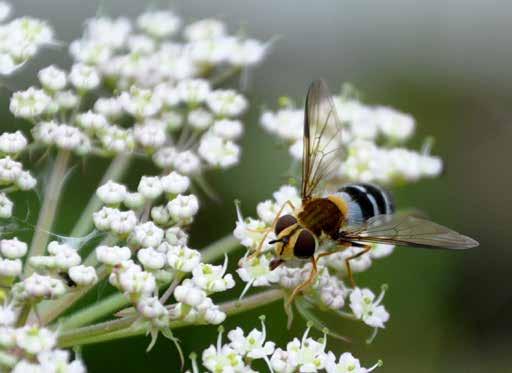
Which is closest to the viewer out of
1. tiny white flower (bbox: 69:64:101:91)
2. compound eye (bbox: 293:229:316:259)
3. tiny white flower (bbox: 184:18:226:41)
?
compound eye (bbox: 293:229:316:259)

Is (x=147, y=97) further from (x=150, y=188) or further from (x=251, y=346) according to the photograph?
(x=251, y=346)

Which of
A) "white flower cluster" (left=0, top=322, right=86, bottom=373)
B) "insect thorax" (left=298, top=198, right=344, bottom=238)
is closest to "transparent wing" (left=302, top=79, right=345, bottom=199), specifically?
"insect thorax" (left=298, top=198, right=344, bottom=238)

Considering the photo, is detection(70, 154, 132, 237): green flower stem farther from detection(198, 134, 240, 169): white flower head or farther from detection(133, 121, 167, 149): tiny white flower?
detection(198, 134, 240, 169): white flower head

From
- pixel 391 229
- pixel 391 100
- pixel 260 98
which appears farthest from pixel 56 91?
pixel 391 100

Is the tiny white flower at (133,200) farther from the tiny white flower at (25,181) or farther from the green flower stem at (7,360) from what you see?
the green flower stem at (7,360)

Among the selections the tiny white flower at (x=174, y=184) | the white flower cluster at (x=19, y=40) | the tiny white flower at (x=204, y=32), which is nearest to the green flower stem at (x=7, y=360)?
the tiny white flower at (x=174, y=184)

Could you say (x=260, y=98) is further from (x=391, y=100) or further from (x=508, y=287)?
(x=508, y=287)

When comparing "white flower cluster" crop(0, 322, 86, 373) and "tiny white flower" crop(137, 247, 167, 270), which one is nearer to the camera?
"white flower cluster" crop(0, 322, 86, 373)
